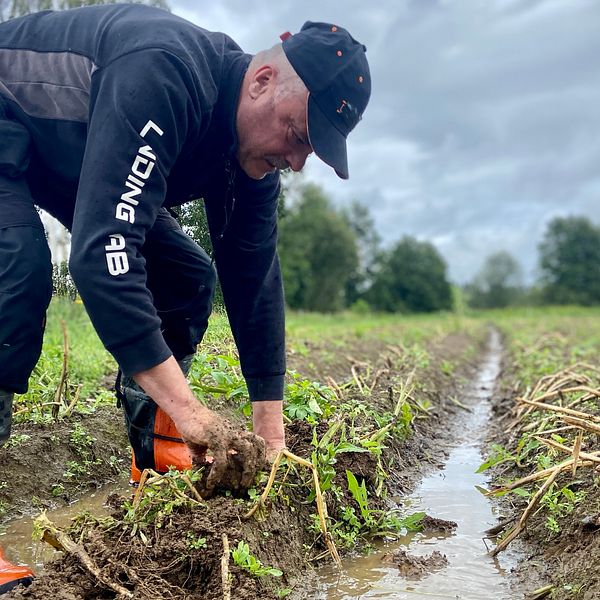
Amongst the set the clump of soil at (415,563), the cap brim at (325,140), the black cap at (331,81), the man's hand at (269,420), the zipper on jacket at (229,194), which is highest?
the black cap at (331,81)

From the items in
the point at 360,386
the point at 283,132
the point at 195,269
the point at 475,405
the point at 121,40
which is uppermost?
the point at 121,40

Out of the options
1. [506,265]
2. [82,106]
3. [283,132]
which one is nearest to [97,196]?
[82,106]

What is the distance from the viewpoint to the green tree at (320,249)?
48.8m

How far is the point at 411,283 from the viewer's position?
222ft

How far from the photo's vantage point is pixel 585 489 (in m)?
3.09

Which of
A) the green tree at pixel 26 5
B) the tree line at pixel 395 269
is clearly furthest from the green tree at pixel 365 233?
the green tree at pixel 26 5

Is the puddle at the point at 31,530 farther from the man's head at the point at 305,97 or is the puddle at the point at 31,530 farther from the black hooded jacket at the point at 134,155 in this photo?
the man's head at the point at 305,97

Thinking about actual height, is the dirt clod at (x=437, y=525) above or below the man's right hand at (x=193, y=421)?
below

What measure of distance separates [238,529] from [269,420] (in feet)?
2.17

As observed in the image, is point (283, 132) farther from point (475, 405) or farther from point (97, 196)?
point (475, 405)

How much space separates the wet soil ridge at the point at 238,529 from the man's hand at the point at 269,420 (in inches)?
6.5

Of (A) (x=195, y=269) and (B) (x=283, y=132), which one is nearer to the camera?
(B) (x=283, y=132)

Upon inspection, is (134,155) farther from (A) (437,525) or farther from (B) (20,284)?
(A) (437,525)

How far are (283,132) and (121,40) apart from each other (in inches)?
23.4
